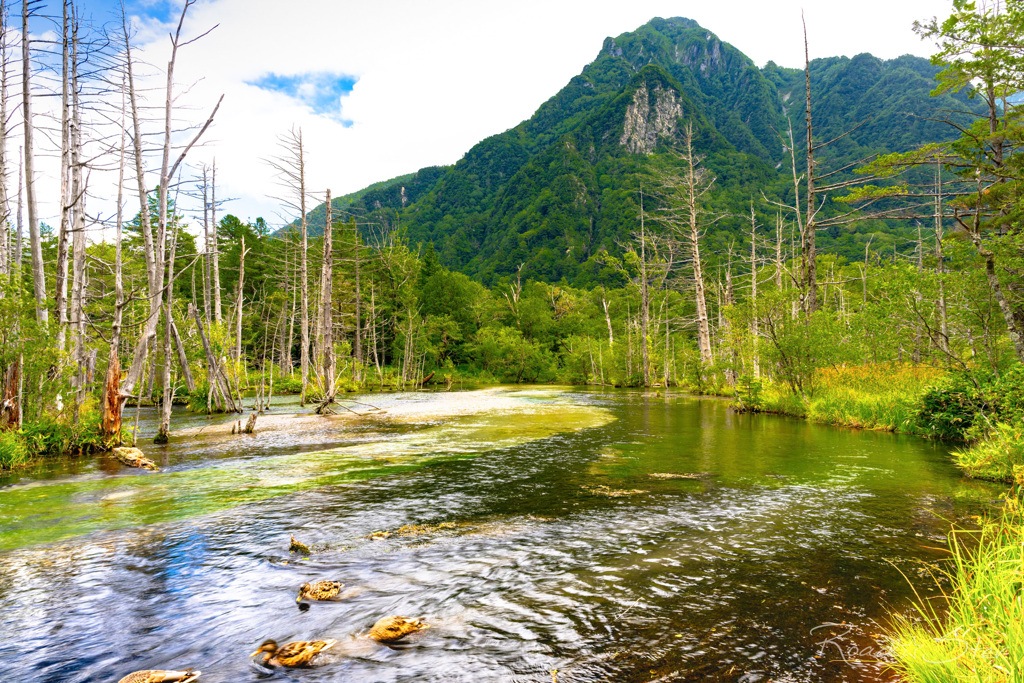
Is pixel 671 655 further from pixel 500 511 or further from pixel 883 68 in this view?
pixel 883 68

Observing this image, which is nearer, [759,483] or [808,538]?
[808,538]

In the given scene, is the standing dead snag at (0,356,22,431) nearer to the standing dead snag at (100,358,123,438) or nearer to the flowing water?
the flowing water

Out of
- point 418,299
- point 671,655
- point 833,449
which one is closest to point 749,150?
point 418,299

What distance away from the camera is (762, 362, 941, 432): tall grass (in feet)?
51.9

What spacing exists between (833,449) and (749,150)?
154633mm

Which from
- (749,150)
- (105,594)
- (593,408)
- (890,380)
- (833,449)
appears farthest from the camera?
(749,150)

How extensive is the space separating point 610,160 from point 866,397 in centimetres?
11676

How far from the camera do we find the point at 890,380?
688 inches

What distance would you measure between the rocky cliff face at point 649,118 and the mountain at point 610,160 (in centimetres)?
38

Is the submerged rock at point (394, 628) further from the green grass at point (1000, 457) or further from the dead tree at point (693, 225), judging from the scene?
the dead tree at point (693, 225)

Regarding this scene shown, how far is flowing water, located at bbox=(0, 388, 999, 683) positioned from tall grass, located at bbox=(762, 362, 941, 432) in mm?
3926

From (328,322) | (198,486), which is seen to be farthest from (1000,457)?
(328,322)

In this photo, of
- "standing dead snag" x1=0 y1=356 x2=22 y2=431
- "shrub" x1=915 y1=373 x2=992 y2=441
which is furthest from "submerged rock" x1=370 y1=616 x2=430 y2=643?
"standing dead snag" x1=0 y1=356 x2=22 y2=431

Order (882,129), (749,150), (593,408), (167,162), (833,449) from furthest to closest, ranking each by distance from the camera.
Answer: (749,150)
(882,129)
(593,408)
(167,162)
(833,449)
